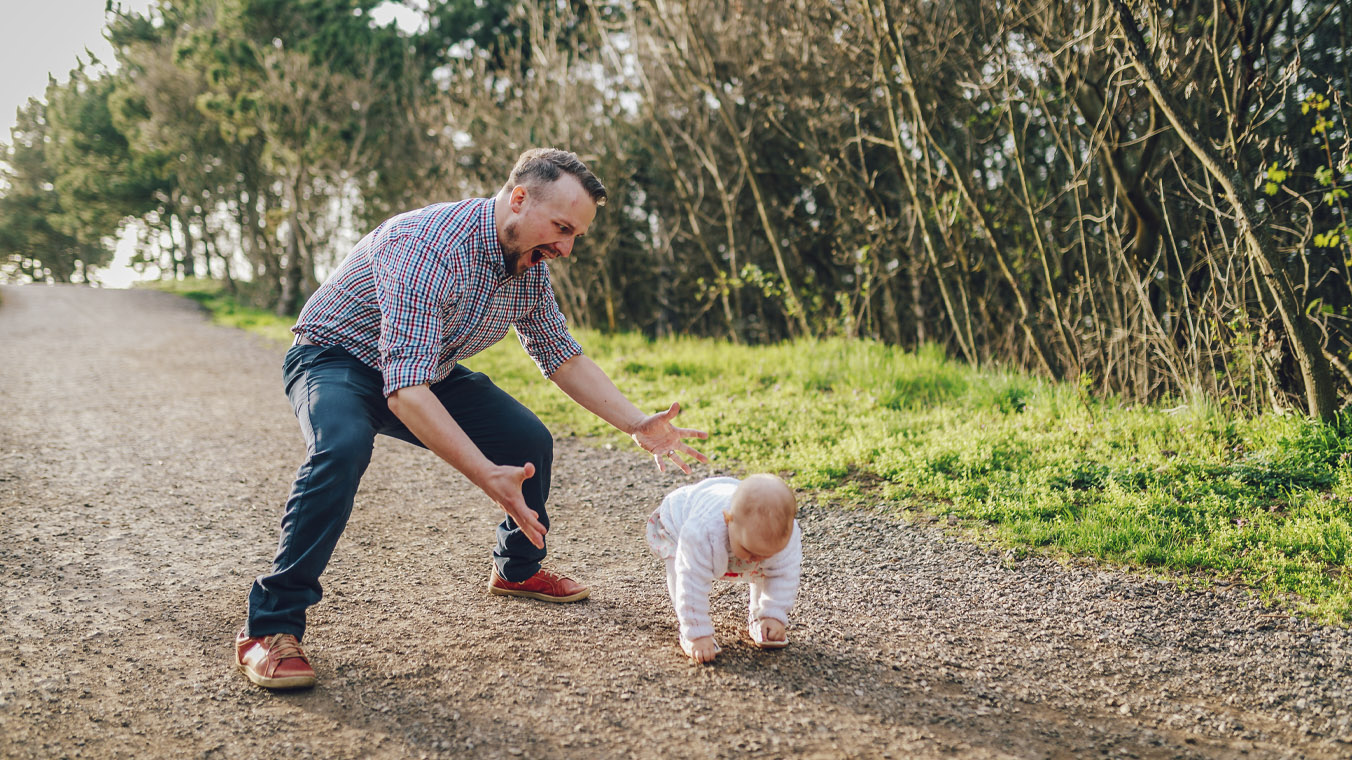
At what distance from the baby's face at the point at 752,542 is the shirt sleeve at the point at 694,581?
96mm

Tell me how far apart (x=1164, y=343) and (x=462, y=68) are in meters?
10.6

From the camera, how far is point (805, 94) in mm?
9180

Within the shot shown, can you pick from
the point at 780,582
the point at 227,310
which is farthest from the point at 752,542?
the point at 227,310

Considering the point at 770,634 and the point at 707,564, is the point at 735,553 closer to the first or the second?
the point at 707,564

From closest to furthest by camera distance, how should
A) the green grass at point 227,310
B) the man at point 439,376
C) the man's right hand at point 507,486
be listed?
the man's right hand at point 507,486 < the man at point 439,376 < the green grass at point 227,310

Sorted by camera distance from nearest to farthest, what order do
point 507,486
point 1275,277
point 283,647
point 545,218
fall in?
point 507,486
point 283,647
point 545,218
point 1275,277

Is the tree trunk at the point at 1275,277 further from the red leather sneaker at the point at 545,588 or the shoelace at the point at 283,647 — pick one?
the shoelace at the point at 283,647

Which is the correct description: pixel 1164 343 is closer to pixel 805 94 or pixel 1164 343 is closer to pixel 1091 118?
pixel 1091 118

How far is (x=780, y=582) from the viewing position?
9.95 feet

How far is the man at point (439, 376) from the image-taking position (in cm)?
280

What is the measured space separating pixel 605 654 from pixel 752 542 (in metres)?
0.74

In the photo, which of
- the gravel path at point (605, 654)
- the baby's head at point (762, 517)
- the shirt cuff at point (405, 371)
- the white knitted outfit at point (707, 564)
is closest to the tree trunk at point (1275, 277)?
the gravel path at point (605, 654)

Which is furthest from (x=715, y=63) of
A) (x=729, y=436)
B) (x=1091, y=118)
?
(x=729, y=436)

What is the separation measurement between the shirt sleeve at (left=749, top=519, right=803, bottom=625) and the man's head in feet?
4.31
